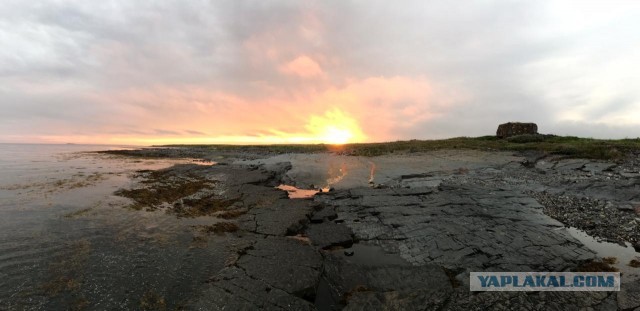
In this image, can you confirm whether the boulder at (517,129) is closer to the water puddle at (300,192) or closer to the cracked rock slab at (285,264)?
the water puddle at (300,192)

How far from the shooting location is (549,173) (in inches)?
950

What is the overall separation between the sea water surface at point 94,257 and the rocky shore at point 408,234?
1.06m

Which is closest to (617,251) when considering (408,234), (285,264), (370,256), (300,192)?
(408,234)

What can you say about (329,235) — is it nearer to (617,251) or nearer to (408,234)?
(408,234)

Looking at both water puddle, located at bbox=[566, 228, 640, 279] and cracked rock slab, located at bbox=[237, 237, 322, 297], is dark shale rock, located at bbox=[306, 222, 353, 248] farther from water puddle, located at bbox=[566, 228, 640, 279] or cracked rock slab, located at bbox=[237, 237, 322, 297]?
water puddle, located at bbox=[566, 228, 640, 279]

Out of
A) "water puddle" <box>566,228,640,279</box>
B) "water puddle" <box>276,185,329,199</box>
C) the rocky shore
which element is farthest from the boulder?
"water puddle" <box>566,228,640,279</box>

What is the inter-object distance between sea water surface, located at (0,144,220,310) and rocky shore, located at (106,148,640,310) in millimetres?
1063

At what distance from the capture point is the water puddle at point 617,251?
30.5 ft

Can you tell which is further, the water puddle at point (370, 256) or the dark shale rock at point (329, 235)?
the dark shale rock at point (329, 235)

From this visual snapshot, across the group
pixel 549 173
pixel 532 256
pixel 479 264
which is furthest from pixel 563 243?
pixel 549 173

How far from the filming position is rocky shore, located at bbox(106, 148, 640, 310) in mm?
7906

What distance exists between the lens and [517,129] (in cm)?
5712

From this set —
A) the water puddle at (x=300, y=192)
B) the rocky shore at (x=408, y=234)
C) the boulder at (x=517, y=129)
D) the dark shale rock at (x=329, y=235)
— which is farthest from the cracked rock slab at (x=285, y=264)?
the boulder at (x=517, y=129)

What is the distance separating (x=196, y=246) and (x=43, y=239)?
6.89 m
